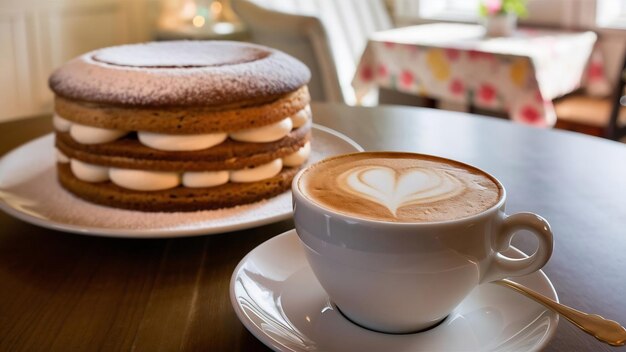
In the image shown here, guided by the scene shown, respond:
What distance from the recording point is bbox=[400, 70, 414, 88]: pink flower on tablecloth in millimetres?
2803

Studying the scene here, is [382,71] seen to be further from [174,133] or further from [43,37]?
[174,133]

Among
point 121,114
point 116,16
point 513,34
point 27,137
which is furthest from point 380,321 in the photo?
point 116,16

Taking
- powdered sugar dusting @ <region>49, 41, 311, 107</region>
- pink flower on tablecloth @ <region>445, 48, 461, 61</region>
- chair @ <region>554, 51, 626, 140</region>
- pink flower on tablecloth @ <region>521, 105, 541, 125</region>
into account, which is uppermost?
powdered sugar dusting @ <region>49, 41, 311, 107</region>

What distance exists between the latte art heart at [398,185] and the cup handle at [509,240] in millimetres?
47

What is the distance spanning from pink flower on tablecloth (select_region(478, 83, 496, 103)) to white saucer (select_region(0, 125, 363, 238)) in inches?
71.4

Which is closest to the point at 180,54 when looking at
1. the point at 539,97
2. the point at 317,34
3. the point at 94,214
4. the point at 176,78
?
the point at 176,78

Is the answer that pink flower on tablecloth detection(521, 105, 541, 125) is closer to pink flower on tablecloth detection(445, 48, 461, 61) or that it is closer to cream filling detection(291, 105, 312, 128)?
pink flower on tablecloth detection(445, 48, 461, 61)

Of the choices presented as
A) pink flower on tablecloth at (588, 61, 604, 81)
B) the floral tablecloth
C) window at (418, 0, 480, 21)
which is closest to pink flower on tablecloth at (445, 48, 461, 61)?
the floral tablecloth

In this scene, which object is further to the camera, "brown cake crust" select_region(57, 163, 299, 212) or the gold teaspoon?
"brown cake crust" select_region(57, 163, 299, 212)

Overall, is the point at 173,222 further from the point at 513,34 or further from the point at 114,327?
the point at 513,34

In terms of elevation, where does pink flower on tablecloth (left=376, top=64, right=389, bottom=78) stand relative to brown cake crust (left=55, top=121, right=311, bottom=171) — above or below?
below

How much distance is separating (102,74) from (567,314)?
0.57m

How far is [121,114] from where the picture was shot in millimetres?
739

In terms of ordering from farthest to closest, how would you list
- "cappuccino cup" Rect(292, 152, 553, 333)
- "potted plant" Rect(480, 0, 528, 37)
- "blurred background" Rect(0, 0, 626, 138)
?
1. "potted plant" Rect(480, 0, 528, 37)
2. "blurred background" Rect(0, 0, 626, 138)
3. "cappuccino cup" Rect(292, 152, 553, 333)
